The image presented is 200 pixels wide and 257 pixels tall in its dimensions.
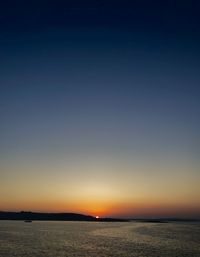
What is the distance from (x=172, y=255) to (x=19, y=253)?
1220 inches

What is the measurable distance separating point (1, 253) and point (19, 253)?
3.52 metres

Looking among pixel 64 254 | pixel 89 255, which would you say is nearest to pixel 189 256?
pixel 89 255

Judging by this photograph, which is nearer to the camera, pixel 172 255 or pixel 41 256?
pixel 41 256

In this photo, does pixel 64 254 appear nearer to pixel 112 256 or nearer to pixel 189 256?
pixel 112 256

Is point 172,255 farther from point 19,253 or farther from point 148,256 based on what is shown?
point 19,253

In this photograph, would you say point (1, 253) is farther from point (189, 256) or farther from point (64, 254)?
point (189, 256)

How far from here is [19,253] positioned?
7631 centimetres

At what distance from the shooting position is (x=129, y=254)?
79.0 m

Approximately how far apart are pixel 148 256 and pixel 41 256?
21.0 meters

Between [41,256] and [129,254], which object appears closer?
[41,256]

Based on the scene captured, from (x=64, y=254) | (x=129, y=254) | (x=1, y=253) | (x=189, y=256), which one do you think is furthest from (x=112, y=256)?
(x=1, y=253)

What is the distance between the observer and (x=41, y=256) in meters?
72.8

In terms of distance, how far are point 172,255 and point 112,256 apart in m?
12.5

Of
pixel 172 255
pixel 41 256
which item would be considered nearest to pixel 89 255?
pixel 41 256
